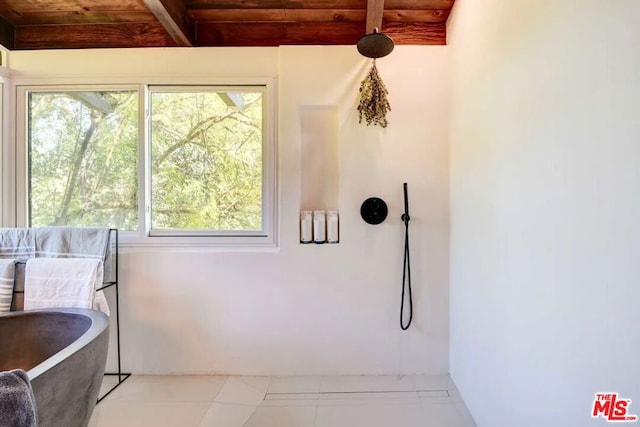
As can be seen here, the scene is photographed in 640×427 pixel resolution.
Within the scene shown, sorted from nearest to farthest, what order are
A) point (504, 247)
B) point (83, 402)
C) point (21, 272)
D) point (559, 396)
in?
point (559, 396) → point (83, 402) → point (504, 247) → point (21, 272)

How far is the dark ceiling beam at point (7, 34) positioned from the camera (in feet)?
7.91

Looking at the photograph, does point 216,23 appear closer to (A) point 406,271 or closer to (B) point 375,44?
(B) point 375,44

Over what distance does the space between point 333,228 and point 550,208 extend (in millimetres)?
1417

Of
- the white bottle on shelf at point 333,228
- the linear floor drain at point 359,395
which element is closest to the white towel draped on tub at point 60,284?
the linear floor drain at point 359,395

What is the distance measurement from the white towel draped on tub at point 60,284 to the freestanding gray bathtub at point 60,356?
0.20 meters

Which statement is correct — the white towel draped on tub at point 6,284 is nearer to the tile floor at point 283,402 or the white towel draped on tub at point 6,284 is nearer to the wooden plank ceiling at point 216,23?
the tile floor at point 283,402

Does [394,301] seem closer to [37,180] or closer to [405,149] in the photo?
[405,149]

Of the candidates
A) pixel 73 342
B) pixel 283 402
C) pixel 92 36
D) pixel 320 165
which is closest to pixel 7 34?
pixel 92 36

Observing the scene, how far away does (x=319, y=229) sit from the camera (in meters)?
2.34

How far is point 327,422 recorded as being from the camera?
188 centimetres

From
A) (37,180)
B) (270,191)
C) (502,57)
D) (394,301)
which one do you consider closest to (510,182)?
(502,57)

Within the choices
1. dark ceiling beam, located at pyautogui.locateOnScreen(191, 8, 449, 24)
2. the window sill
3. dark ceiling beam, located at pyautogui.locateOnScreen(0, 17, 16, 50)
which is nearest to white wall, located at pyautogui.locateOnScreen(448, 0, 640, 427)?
dark ceiling beam, located at pyautogui.locateOnScreen(191, 8, 449, 24)

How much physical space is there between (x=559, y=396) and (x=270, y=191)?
6.48 feet

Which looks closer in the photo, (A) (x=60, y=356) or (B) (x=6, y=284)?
(A) (x=60, y=356)
